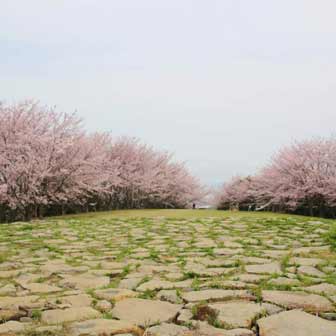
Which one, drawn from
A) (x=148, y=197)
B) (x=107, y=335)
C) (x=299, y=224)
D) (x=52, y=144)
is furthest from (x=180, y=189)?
(x=107, y=335)

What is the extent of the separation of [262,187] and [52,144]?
8.77m

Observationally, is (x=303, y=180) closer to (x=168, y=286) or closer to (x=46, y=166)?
(x=46, y=166)

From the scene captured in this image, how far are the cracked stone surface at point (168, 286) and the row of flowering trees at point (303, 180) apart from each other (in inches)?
310

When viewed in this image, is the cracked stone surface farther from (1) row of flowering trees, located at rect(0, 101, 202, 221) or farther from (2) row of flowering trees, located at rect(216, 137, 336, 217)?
(2) row of flowering trees, located at rect(216, 137, 336, 217)

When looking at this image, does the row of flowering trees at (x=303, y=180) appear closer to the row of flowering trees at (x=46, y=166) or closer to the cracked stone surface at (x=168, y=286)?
the row of flowering trees at (x=46, y=166)

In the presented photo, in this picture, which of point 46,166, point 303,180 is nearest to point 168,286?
point 46,166

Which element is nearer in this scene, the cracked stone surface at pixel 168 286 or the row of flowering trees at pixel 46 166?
the cracked stone surface at pixel 168 286

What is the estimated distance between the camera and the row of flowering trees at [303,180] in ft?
46.3

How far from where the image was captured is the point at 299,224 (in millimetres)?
8875

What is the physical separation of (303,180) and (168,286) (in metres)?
11.9

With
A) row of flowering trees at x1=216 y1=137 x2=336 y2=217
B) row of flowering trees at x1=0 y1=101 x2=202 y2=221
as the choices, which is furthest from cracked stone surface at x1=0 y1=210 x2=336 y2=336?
row of flowering trees at x1=216 y1=137 x2=336 y2=217

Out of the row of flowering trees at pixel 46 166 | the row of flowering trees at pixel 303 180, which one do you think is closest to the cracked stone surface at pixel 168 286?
the row of flowering trees at pixel 46 166

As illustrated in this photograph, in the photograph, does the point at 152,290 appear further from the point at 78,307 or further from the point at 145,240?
the point at 145,240

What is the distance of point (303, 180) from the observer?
1451cm
